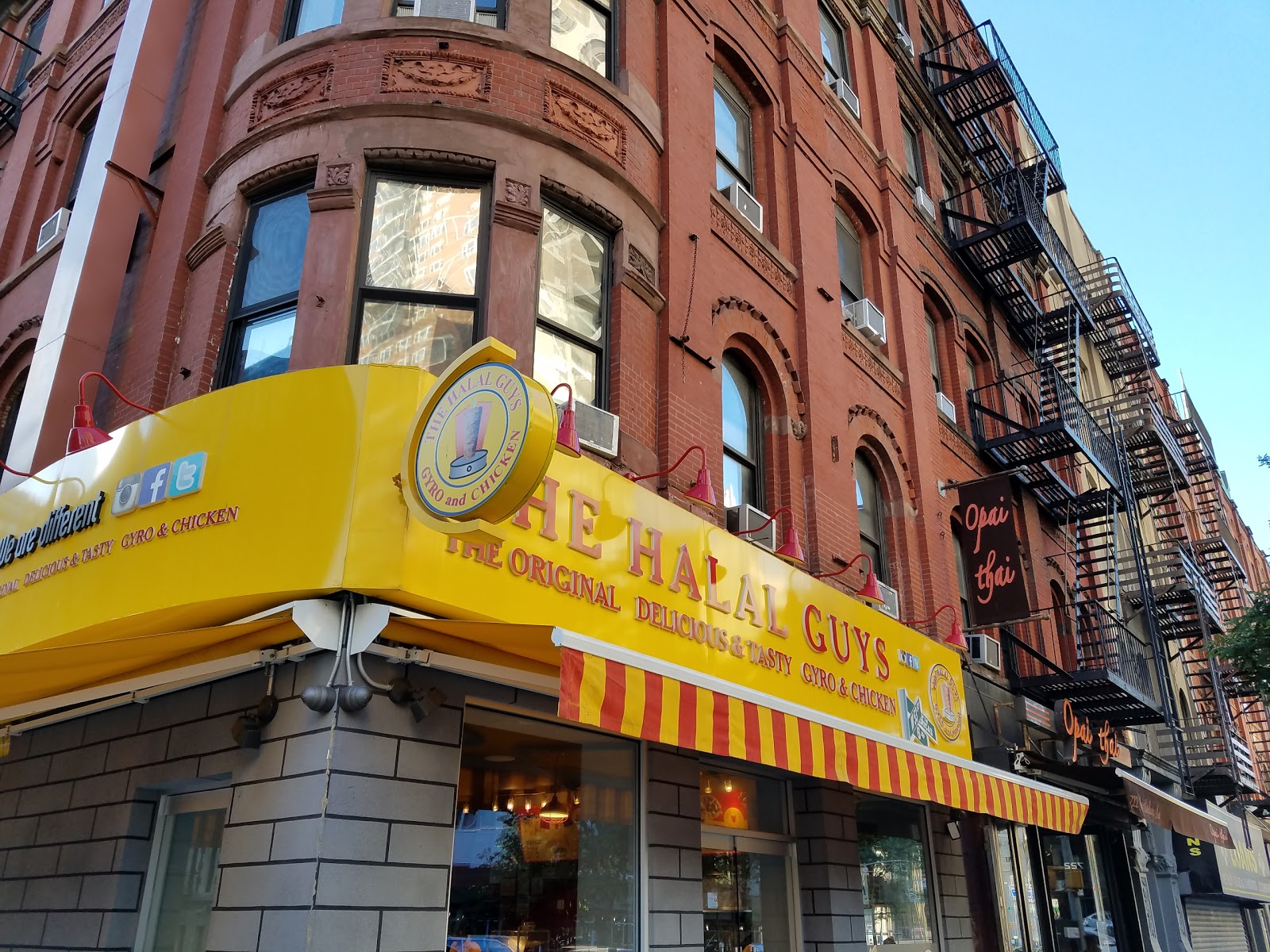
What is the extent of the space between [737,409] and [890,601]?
350 cm

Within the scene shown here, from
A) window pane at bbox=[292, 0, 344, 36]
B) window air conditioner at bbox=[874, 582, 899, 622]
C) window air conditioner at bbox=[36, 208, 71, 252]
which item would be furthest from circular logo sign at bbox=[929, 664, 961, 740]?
window air conditioner at bbox=[36, 208, 71, 252]

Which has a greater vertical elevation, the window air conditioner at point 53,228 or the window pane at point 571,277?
the window air conditioner at point 53,228

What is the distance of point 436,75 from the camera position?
8359mm

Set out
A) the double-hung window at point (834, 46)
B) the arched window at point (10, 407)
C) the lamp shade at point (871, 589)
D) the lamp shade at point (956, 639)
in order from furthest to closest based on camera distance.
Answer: the double-hung window at point (834, 46)
the lamp shade at point (956, 639)
the lamp shade at point (871, 589)
the arched window at point (10, 407)

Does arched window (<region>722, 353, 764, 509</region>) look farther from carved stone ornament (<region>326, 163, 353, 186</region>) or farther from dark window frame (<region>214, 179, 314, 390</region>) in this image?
dark window frame (<region>214, 179, 314, 390</region>)

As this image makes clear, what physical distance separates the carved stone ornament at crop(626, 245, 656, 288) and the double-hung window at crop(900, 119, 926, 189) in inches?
406

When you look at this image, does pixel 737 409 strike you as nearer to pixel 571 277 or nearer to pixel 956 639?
pixel 571 277

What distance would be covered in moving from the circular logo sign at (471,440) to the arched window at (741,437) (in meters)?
5.12

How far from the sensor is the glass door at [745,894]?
28.5 feet

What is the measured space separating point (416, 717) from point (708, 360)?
5.25m

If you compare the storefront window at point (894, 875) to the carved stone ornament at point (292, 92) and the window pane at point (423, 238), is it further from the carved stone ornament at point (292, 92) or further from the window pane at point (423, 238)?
the carved stone ornament at point (292, 92)

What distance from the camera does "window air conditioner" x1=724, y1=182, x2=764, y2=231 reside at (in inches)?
456

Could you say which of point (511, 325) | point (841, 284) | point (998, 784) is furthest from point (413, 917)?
point (841, 284)

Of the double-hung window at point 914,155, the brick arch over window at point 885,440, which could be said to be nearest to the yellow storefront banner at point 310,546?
the brick arch over window at point 885,440
